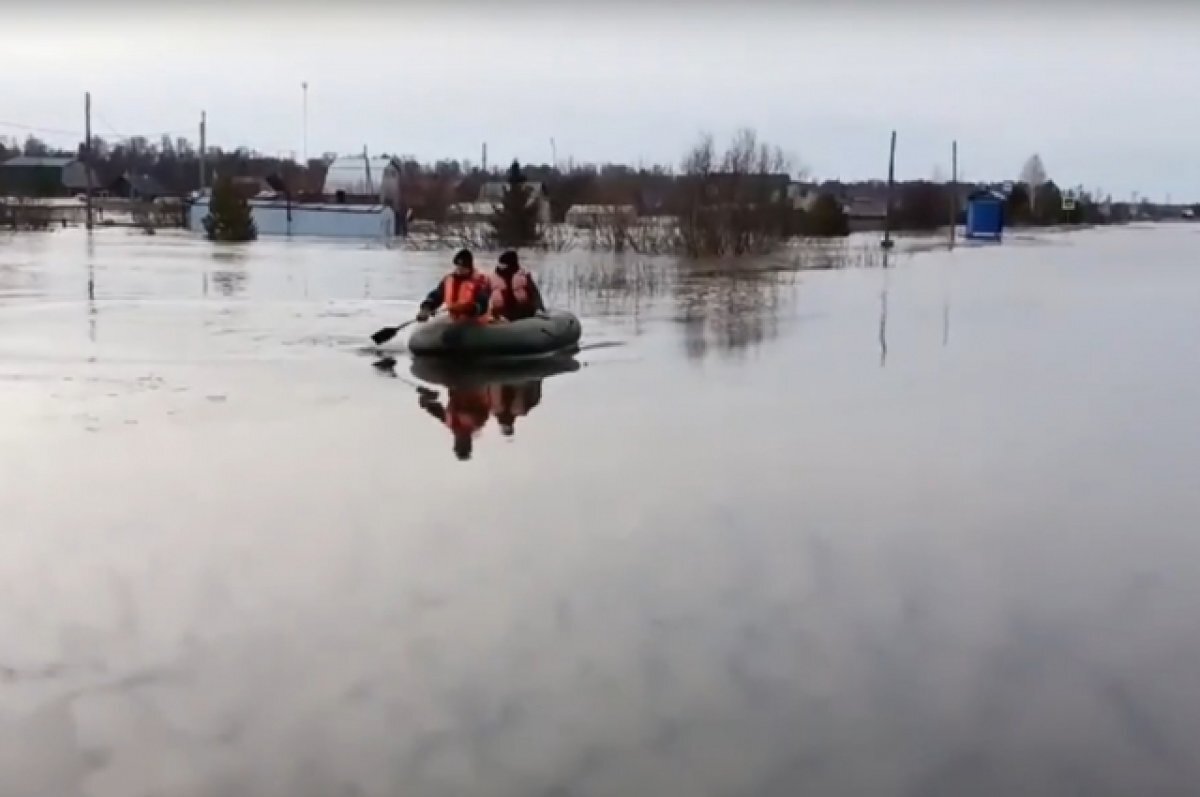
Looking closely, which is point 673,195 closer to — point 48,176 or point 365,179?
point 365,179

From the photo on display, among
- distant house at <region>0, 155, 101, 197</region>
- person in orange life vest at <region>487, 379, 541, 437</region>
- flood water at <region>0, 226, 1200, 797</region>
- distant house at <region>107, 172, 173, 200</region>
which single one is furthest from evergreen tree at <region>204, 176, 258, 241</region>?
distant house at <region>107, 172, 173, 200</region>

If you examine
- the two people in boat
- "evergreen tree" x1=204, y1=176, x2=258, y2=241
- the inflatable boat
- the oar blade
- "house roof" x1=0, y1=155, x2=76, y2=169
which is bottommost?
the inflatable boat

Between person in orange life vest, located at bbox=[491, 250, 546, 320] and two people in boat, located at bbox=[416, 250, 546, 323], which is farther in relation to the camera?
person in orange life vest, located at bbox=[491, 250, 546, 320]

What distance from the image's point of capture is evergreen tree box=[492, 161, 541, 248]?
191 ft

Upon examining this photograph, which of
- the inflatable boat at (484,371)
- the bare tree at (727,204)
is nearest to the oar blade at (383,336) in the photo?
the inflatable boat at (484,371)

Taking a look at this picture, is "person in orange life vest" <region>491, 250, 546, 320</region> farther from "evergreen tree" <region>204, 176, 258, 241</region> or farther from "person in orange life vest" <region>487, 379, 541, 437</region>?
"evergreen tree" <region>204, 176, 258, 241</region>

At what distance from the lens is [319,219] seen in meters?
73.5

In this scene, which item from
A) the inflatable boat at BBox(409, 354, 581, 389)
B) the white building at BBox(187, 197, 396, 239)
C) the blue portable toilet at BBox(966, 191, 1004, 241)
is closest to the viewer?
the inflatable boat at BBox(409, 354, 581, 389)

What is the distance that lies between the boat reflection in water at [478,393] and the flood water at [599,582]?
4.3 inches

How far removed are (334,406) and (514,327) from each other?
4.31 m

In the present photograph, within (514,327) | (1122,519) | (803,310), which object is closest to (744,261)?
(803,310)

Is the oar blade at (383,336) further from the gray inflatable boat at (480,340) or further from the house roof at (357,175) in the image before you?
the house roof at (357,175)

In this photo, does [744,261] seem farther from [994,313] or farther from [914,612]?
[914,612]

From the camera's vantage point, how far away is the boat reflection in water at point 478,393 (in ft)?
47.5
